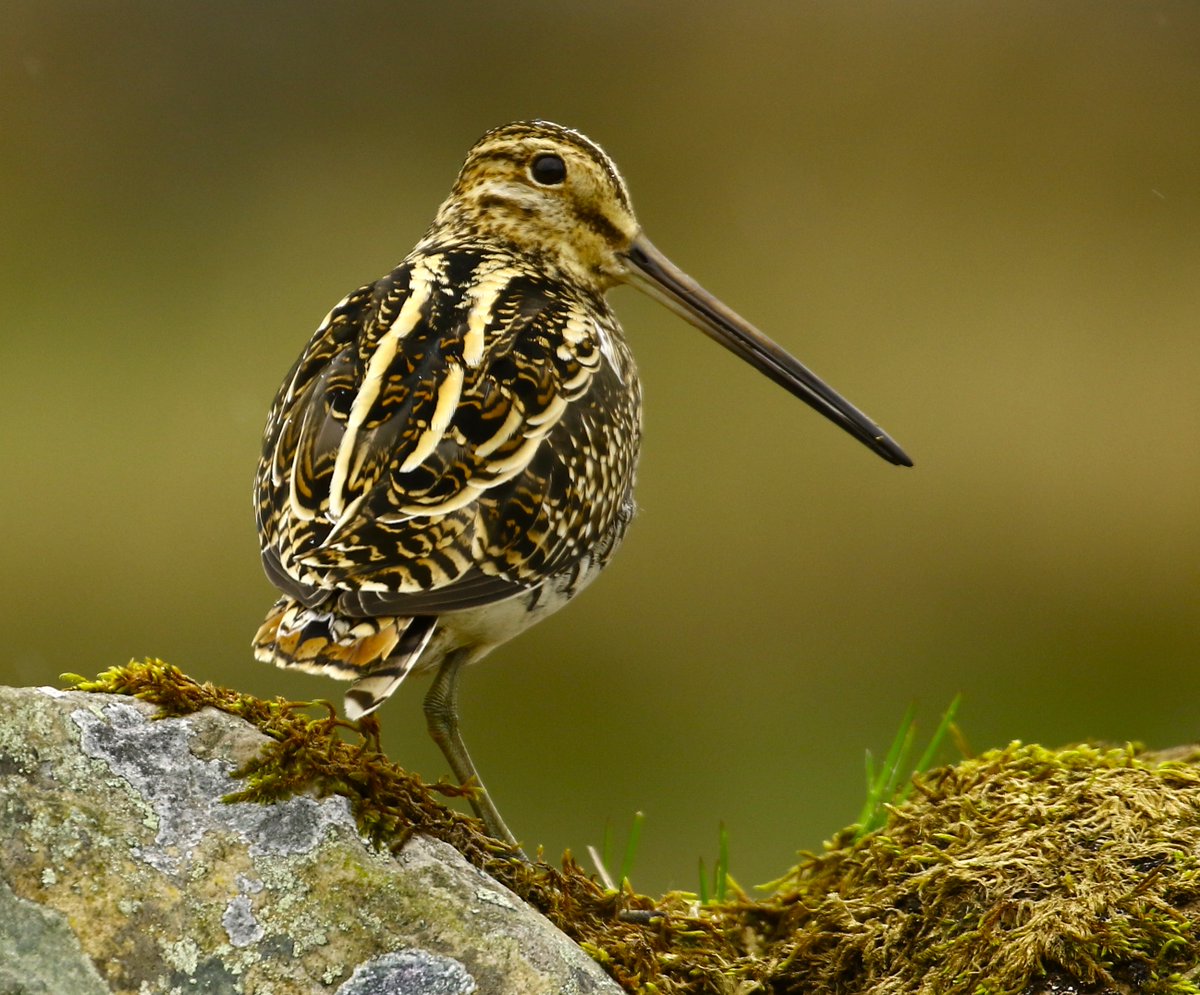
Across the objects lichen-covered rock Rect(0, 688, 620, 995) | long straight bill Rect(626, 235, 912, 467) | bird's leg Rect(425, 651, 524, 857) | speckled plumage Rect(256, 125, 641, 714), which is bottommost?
lichen-covered rock Rect(0, 688, 620, 995)

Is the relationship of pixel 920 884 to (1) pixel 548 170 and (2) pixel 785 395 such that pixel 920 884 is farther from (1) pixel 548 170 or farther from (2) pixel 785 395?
(2) pixel 785 395

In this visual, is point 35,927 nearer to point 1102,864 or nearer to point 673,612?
point 1102,864

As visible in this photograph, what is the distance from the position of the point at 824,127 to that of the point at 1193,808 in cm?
751

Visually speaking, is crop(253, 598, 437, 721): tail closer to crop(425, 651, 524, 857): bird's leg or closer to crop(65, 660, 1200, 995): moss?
→ crop(65, 660, 1200, 995): moss

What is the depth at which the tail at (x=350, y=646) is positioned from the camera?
98.1 inches

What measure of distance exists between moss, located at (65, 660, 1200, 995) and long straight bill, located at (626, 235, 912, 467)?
93 cm

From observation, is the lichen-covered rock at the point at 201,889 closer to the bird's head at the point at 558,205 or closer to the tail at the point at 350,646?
the tail at the point at 350,646

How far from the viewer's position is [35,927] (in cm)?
213

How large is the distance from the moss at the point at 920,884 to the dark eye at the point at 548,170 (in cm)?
156

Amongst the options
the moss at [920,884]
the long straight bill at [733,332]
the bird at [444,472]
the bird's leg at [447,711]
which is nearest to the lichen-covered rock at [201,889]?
the moss at [920,884]

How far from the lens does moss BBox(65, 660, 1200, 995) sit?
2.44 metres

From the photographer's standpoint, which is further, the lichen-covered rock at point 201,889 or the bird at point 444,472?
the bird at point 444,472

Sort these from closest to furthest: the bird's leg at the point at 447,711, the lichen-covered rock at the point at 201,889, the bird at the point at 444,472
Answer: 1. the lichen-covered rock at the point at 201,889
2. the bird at the point at 444,472
3. the bird's leg at the point at 447,711

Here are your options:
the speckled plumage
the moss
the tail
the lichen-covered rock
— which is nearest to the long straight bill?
the speckled plumage
